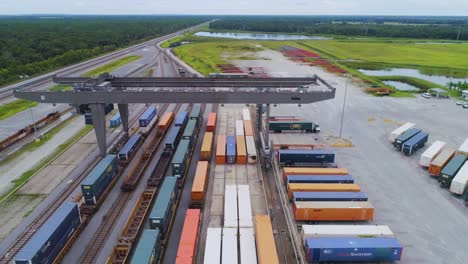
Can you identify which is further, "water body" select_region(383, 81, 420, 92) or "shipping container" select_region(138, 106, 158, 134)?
"water body" select_region(383, 81, 420, 92)

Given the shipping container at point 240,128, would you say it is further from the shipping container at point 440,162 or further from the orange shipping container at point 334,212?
the shipping container at point 440,162

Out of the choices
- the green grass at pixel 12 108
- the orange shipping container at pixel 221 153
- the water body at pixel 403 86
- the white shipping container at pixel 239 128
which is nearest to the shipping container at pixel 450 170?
the white shipping container at pixel 239 128

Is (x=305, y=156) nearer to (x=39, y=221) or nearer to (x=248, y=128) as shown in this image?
Answer: (x=248, y=128)

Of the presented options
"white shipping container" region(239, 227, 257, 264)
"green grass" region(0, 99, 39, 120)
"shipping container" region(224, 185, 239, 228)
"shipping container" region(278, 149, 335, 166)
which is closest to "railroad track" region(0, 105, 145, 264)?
"shipping container" region(224, 185, 239, 228)

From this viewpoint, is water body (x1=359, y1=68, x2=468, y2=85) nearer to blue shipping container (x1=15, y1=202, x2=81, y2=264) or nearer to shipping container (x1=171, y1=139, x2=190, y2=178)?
shipping container (x1=171, y1=139, x2=190, y2=178)

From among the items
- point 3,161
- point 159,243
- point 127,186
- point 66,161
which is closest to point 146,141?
point 66,161

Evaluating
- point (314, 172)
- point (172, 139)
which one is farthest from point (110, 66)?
point (314, 172)
